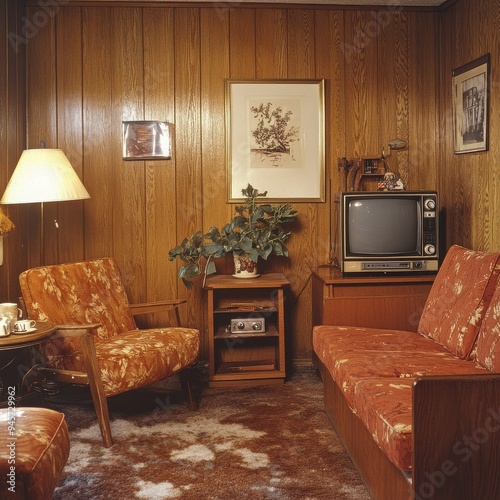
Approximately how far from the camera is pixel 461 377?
5.66ft

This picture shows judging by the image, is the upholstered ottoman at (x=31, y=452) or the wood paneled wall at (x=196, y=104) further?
the wood paneled wall at (x=196, y=104)

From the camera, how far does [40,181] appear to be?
3303 mm

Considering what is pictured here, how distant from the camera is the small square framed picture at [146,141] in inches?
160

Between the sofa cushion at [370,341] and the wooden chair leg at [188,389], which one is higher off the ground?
the sofa cushion at [370,341]

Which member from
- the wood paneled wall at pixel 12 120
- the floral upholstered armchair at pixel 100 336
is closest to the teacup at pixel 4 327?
the floral upholstered armchair at pixel 100 336

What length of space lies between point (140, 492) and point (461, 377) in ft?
4.25

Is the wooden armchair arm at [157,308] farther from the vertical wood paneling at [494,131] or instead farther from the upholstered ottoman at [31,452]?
the vertical wood paneling at [494,131]

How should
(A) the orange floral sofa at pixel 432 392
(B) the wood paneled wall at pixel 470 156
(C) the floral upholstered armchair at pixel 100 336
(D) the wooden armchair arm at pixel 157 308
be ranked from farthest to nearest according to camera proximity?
(D) the wooden armchair arm at pixel 157 308, (B) the wood paneled wall at pixel 470 156, (C) the floral upholstered armchair at pixel 100 336, (A) the orange floral sofa at pixel 432 392

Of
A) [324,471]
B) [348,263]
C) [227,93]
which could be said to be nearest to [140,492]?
[324,471]

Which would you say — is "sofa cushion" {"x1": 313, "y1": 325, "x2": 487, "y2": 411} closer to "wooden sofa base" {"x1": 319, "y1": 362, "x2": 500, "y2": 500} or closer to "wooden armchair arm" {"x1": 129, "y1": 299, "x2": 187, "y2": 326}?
"wooden sofa base" {"x1": 319, "y1": 362, "x2": 500, "y2": 500}

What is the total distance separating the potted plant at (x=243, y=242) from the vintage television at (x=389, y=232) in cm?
41

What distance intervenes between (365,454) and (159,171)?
242 cm

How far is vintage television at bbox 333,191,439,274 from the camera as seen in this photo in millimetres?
3656

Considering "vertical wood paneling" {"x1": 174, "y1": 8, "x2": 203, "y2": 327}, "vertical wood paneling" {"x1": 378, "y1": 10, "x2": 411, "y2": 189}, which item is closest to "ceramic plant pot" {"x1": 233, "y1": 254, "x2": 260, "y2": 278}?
"vertical wood paneling" {"x1": 174, "y1": 8, "x2": 203, "y2": 327}
